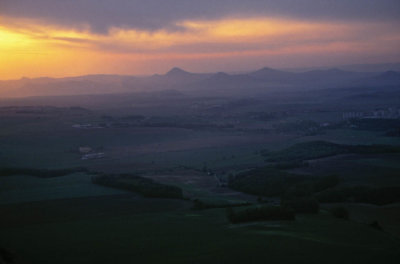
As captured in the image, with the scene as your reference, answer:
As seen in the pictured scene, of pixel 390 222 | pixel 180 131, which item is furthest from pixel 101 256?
pixel 180 131

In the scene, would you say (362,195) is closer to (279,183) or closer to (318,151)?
(279,183)

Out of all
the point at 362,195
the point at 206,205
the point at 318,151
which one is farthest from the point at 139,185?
the point at 318,151

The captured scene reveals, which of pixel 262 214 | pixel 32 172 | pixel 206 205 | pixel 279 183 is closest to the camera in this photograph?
pixel 262 214

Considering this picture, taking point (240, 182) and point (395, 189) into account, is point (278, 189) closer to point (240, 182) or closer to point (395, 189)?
point (240, 182)

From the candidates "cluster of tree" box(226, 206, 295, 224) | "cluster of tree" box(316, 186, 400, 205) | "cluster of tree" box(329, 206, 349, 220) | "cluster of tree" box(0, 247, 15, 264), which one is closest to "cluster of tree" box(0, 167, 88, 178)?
"cluster of tree" box(226, 206, 295, 224)

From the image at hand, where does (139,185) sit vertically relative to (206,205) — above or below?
above

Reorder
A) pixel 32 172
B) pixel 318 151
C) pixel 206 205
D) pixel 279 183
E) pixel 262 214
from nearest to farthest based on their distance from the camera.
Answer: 1. pixel 262 214
2. pixel 206 205
3. pixel 279 183
4. pixel 32 172
5. pixel 318 151

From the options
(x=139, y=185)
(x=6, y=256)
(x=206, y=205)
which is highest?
(x=6, y=256)
